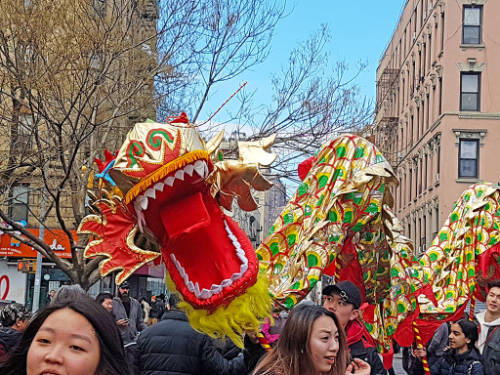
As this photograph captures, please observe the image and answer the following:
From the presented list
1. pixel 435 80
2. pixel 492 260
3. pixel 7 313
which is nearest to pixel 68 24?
pixel 7 313

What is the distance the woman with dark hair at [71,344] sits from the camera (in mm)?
2184

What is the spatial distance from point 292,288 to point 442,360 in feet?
6.39

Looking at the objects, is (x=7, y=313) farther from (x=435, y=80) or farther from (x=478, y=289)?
(x=435, y=80)

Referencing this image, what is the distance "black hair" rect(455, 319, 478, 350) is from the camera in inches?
257

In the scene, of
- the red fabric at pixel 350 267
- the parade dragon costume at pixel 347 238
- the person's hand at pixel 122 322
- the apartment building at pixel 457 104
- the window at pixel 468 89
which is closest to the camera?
the parade dragon costume at pixel 347 238

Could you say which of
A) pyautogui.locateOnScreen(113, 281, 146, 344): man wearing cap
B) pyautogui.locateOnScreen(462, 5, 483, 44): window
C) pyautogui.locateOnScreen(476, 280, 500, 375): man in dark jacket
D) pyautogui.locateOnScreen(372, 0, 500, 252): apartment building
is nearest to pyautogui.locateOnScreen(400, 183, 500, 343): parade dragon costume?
pyautogui.locateOnScreen(476, 280, 500, 375): man in dark jacket

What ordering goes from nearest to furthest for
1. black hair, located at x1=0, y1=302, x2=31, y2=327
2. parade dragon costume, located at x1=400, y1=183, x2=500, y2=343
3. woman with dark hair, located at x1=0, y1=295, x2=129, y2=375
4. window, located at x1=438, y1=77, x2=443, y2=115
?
woman with dark hair, located at x1=0, y1=295, x2=129, y2=375 < black hair, located at x1=0, y1=302, x2=31, y2=327 < parade dragon costume, located at x1=400, y1=183, x2=500, y2=343 < window, located at x1=438, y1=77, x2=443, y2=115

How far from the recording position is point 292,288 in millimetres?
5820

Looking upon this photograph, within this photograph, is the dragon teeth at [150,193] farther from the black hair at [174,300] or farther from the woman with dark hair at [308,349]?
the woman with dark hair at [308,349]

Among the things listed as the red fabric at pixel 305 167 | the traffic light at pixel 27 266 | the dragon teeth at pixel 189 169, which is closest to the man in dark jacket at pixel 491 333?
the red fabric at pixel 305 167

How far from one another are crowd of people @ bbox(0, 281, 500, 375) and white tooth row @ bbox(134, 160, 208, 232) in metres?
0.66

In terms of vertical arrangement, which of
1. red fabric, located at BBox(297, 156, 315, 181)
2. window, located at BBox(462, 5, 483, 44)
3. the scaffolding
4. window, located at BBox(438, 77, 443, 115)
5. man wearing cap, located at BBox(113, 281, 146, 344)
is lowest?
man wearing cap, located at BBox(113, 281, 146, 344)

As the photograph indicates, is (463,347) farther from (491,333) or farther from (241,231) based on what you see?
(241,231)

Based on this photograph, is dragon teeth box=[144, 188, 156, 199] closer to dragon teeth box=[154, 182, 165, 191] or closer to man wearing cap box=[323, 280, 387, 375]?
dragon teeth box=[154, 182, 165, 191]
